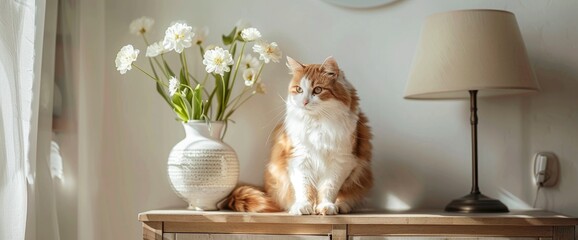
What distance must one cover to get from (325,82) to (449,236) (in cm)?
50

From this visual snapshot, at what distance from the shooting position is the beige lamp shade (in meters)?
1.72

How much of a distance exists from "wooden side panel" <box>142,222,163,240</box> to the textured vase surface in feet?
0.44

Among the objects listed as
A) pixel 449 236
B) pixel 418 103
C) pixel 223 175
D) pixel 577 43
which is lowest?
pixel 449 236

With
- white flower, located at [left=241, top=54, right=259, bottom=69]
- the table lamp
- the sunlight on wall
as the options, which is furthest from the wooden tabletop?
white flower, located at [left=241, top=54, right=259, bottom=69]

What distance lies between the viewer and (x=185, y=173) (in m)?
1.84

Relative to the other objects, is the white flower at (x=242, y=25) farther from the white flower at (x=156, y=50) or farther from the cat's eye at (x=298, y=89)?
the cat's eye at (x=298, y=89)

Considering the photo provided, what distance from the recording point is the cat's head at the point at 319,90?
5.74ft

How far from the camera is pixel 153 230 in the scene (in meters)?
1.75

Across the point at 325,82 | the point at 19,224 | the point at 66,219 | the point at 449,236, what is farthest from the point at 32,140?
the point at 449,236

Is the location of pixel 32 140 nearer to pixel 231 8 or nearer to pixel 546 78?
pixel 231 8

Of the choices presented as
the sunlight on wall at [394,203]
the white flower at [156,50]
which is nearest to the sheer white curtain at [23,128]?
the white flower at [156,50]

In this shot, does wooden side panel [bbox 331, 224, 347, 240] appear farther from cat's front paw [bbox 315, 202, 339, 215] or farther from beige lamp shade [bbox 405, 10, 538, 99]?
beige lamp shade [bbox 405, 10, 538, 99]

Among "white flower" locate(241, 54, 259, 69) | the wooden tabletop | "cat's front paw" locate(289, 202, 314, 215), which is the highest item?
"white flower" locate(241, 54, 259, 69)

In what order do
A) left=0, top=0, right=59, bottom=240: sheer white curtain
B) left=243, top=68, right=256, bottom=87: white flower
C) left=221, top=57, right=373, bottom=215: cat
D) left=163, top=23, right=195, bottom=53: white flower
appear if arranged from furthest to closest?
left=243, top=68, right=256, bottom=87: white flower
left=163, top=23, right=195, bottom=53: white flower
left=221, top=57, right=373, bottom=215: cat
left=0, top=0, right=59, bottom=240: sheer white curtain
